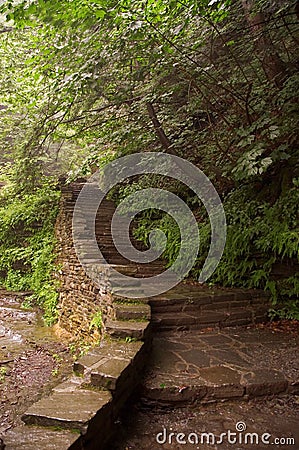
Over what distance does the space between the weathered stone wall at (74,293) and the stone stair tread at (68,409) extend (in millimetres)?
2015

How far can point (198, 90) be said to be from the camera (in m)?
5.09

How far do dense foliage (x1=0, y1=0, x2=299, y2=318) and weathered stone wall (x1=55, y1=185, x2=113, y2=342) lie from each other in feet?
5.79

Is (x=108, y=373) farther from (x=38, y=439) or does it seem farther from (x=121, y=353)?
(x=38, y=439)

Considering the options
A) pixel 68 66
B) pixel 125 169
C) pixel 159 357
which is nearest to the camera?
pixel 159 357

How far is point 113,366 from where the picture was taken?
2752 mm

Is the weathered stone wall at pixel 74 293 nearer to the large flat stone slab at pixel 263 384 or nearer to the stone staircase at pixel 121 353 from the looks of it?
the stone staircase at pixel 121 353

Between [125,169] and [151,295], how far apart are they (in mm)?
5141

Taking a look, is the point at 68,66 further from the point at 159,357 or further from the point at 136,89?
the point at 159,357

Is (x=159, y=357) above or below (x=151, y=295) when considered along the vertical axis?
below

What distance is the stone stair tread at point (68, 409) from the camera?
2.04 metres

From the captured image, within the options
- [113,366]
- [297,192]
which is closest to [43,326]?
[113,366]

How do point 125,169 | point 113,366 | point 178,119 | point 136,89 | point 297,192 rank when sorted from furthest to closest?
point 125,169, point 178,119, point 136,89, point 297,192, point 113,366

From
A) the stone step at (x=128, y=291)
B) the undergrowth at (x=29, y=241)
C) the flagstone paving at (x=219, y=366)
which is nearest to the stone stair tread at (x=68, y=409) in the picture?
the flagstone paving at (x=219, y=366)

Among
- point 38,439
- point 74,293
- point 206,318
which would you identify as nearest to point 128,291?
point 206,318
